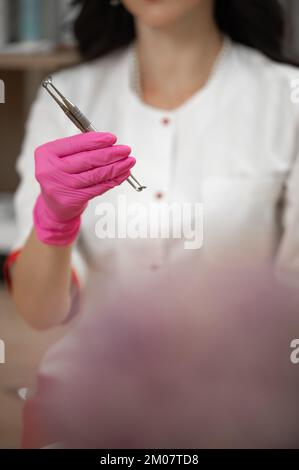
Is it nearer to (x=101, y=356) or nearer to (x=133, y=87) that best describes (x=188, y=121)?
(x=133, y=87)

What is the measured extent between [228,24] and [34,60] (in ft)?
1.55

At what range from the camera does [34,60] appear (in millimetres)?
1139

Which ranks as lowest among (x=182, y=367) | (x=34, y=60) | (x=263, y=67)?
(x=182, y=367)

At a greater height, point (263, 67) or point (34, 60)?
point (34, 60)

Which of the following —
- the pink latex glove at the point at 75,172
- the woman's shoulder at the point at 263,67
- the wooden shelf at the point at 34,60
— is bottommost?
the pink latex glove at the point at 75,172

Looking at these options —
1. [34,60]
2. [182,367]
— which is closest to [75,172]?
[182,367]

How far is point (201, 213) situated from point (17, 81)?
0.38 m

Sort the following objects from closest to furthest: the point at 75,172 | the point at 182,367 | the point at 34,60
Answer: the point at 75,172 < the point at 182,367 < the point at 34,60

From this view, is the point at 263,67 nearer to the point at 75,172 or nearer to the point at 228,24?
the point at 228,24

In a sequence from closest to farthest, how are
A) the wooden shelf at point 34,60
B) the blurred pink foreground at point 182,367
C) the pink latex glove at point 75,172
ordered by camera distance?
the pink latex glove at point 75,172, the blurred pink foreground at point 182,367, the wooden shelf at point 34,60

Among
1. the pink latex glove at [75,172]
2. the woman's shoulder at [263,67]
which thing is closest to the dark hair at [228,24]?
the woman's shoulder at [263,67]

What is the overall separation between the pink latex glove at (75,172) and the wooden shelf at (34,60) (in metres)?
0.48

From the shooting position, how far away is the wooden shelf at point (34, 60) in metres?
1.05

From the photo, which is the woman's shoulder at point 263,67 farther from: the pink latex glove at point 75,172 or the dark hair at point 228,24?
the pink latex glove at point 75,172
